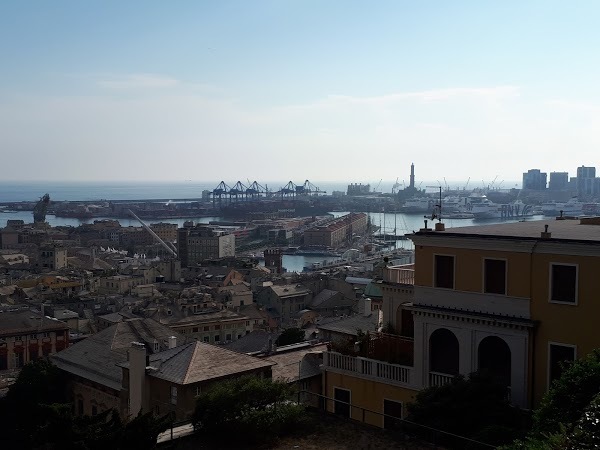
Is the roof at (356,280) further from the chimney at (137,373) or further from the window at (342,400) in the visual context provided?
the window at (342,400)

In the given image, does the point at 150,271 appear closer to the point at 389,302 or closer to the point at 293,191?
the point at 389,302

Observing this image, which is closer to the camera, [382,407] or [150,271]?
[382,407]

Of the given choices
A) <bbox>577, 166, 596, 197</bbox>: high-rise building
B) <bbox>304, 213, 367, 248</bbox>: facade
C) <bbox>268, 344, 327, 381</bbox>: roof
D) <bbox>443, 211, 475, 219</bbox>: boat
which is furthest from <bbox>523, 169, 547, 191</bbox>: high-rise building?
<bbox>268, 344, 327, 381</bbox>: roof

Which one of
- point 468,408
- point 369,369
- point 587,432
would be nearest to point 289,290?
point 369,369

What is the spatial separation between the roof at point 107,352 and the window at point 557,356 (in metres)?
9.69

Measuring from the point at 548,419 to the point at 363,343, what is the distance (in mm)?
2968

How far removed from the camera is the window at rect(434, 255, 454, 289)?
22.1 ft

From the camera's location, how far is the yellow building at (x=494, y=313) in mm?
6039

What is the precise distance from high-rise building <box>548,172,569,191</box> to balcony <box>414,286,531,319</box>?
6115 inches

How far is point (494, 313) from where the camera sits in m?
6.44

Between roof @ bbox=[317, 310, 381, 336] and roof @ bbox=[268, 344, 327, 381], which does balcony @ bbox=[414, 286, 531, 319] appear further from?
roof @ bbox=[268, 344, 327, 381]

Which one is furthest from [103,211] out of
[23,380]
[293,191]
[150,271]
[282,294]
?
[23,380]

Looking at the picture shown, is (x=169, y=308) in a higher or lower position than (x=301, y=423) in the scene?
lower

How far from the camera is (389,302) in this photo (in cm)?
795
